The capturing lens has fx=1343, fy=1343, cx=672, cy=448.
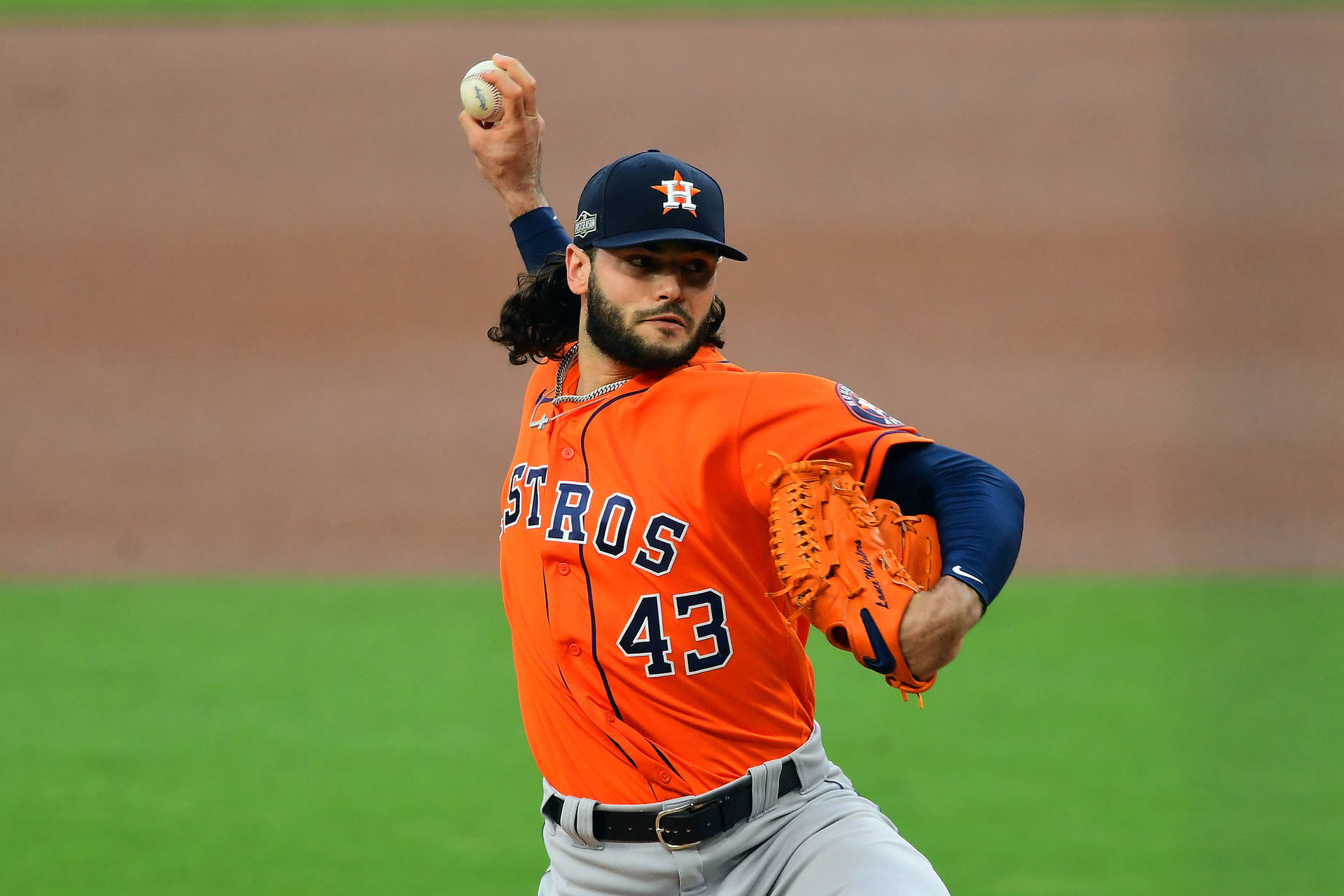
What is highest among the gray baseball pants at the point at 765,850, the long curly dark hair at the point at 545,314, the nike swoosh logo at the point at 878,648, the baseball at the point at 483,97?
the baseball at the point at 483,97

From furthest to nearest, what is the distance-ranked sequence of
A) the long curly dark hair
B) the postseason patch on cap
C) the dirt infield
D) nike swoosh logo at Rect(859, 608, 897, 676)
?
1. the dirt infield
2. the long curly dark hair
3. the postseason patch on cap
4. nike swoosh logo at Rect(859, 608, 897, 676)

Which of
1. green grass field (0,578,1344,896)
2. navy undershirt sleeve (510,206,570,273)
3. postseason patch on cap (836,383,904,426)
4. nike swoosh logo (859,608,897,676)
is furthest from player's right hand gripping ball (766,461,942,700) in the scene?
green grass field (0,578,1344,896)

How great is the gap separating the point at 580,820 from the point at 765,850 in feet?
1.09

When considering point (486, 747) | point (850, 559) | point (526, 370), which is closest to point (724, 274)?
point (526, 370)

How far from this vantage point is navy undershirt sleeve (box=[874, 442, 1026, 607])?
1.99 meters

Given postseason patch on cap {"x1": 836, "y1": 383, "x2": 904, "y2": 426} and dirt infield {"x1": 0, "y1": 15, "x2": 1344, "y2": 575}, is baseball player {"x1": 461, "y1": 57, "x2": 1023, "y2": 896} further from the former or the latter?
dirt infield {"x1": 0, "y1": 15, "x2": 1344, "y2": 575}

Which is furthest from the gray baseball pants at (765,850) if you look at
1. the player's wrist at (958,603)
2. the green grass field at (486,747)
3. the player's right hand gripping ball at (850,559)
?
the green grass field at (486,747)

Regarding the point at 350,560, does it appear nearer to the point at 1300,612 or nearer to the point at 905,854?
the point at 1300,612

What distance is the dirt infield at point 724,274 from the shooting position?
30.4 feet

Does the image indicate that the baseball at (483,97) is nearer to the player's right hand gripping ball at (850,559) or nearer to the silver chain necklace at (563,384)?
the silver chain necklace at (563,384)

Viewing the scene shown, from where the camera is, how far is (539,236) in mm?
3123

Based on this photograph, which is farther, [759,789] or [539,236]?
[539,236]

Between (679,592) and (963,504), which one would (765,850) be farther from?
(963,504)

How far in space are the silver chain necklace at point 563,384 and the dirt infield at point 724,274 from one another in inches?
236
